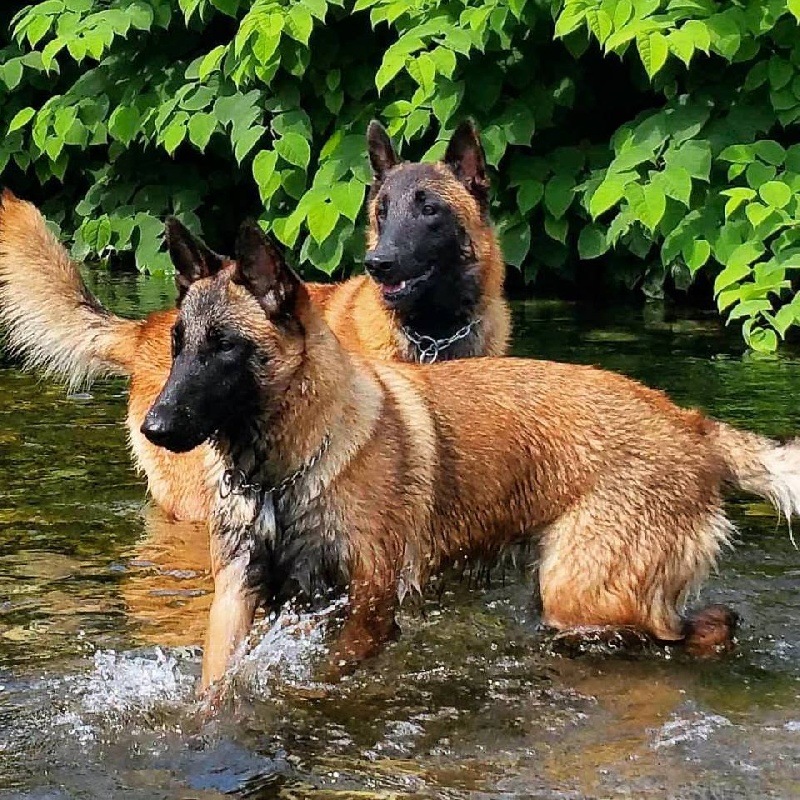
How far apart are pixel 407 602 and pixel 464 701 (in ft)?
2.52

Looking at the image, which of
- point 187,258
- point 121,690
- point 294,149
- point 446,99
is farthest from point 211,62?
point 121,690

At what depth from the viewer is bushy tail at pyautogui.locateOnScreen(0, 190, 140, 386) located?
256 inches

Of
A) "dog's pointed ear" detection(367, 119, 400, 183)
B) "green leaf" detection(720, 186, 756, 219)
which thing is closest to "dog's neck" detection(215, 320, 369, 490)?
"dog's pointed ear" detection(367, 119, 400, 183)

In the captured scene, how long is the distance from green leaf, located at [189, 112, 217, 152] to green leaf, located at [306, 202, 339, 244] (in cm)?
122

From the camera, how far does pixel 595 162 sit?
11250 millimetres

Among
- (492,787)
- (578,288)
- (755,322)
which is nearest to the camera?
(492,787)

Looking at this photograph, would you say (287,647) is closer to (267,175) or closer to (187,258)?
(187,258)

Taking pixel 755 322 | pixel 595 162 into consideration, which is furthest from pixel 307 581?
pixel 595 162

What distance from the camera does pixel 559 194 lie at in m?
11.0

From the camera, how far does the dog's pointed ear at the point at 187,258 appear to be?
471cm

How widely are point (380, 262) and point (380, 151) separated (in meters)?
0.86

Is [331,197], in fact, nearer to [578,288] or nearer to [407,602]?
[578,288]

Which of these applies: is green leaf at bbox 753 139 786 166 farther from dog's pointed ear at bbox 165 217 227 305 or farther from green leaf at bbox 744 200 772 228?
dog's pointed ear at bbox 165 217 227 305

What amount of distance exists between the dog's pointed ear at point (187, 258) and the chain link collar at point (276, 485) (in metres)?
0.61
